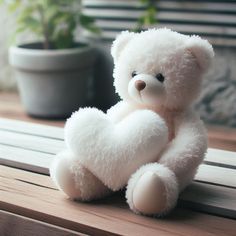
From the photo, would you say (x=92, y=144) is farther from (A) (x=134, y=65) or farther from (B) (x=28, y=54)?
(B) (x=28, y=54)

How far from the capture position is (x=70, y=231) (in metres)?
0.78

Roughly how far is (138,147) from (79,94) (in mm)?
893

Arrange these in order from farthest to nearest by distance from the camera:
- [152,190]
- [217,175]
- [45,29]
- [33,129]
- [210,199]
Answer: [45,29], [33,129], [217,175], [210,199], [152,190]

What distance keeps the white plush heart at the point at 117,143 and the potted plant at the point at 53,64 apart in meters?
0.79

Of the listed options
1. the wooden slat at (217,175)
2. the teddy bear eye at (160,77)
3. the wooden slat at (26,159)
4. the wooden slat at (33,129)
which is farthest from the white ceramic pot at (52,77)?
the teddy bear eye at (160,77)

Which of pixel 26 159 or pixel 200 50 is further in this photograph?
pixel 26 159

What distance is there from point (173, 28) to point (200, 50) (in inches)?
33.1

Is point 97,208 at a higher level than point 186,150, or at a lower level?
lower

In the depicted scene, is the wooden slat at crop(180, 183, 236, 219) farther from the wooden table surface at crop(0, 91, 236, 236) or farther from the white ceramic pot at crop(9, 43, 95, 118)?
the white ceramic pot at crop(9, 43, 95, 118)

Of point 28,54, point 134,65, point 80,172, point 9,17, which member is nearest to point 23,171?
point 80,172

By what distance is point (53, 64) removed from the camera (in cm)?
158

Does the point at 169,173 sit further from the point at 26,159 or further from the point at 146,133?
the point at 26,159

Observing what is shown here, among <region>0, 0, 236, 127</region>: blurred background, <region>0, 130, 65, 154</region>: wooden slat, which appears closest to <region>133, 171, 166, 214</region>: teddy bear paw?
<region>0, 130, 65, 154</region>: wooden slat

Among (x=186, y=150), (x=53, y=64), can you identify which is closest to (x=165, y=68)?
(x=186, y=150)
